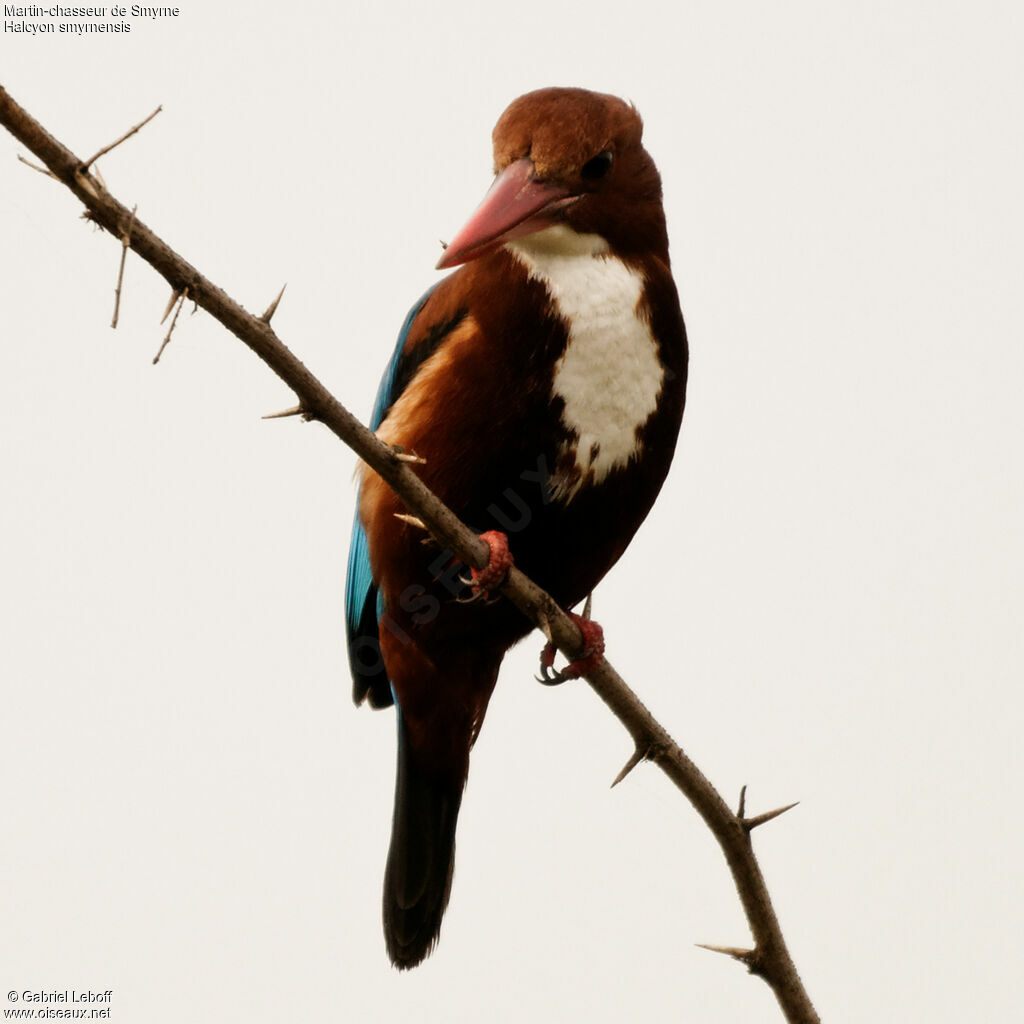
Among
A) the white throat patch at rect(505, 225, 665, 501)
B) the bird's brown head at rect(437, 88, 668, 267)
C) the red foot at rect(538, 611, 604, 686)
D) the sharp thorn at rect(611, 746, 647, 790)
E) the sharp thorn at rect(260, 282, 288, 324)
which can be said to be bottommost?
the sharp thorn at rect(611, 746, 647, 790)

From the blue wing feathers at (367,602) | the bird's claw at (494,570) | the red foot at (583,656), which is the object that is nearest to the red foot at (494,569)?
the bird's claw at (494,570)

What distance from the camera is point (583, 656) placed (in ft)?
5.95

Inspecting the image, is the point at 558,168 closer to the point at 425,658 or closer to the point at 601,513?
the point at 601,513

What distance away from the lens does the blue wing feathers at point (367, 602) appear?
6.79ft

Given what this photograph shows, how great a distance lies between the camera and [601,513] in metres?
1.92

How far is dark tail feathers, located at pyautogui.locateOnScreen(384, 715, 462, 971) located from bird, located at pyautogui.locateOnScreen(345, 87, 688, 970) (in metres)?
0.12

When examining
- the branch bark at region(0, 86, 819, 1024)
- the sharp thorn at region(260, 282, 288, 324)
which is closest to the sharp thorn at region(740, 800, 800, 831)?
the branch bark at region(0, 86, 819, 1024)

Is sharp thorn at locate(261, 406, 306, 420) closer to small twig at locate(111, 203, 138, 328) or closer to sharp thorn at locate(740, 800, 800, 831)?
small twig at locate(111, 203, 138, 328)

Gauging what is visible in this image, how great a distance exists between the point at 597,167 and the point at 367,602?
31.4 inches

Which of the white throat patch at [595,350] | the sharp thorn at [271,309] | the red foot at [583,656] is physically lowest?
the red foot at [583,656]

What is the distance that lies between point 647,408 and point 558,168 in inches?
14.4

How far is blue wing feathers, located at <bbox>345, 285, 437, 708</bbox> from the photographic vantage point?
6.79 feet

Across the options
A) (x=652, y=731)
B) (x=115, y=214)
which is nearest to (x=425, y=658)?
(x=652, y=731)

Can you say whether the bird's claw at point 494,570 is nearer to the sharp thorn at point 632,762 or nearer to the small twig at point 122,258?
the sharp thorn at point 632,762
